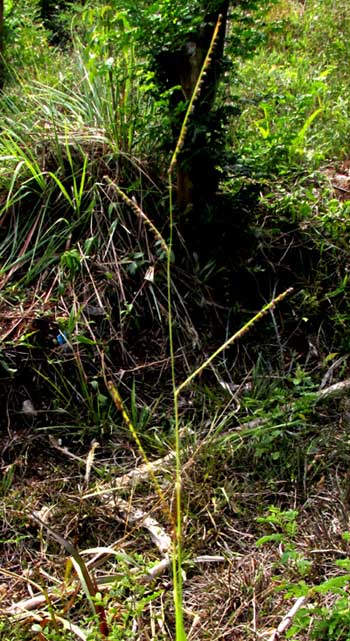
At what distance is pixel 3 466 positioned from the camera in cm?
233

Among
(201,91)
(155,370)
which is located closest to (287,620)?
(155,370)

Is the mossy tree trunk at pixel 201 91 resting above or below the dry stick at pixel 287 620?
above

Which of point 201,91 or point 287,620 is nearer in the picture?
point 287,620

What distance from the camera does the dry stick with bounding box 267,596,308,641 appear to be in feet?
5.30

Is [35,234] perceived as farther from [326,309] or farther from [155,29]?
[326,309]

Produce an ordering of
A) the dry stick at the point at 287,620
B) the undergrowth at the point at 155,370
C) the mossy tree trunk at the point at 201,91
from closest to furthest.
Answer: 1. the dry stick at the point at 287,620
2. the undergrowth at the point at 155,370
3. the mossy tree trunk at the point at 201,91

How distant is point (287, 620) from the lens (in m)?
1.65

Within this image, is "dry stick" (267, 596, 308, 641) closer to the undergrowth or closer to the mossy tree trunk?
the undergrowth

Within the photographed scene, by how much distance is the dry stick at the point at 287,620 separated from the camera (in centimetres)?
161

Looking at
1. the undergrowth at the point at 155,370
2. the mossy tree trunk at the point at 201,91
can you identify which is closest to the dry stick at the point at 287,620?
the undergrowth at the point at 155,370

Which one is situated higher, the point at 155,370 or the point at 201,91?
the point at 201,91

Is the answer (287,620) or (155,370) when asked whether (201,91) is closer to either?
(155,370)

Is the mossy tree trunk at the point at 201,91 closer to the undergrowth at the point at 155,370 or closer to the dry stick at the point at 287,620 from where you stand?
the undergrowth at the point at 155,370

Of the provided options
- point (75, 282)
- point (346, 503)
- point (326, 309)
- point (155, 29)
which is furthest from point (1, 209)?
point (346, 503)
